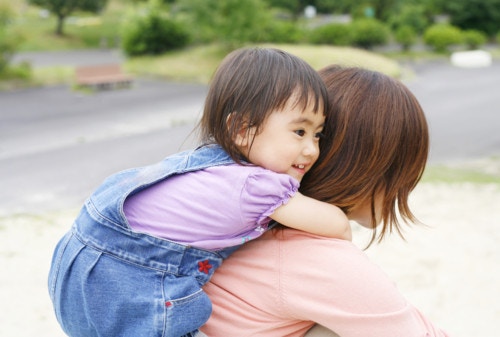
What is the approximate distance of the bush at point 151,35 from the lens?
70.4 ft

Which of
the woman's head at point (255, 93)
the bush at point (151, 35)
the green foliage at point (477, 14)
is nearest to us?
the woman's head at point (255, 93)

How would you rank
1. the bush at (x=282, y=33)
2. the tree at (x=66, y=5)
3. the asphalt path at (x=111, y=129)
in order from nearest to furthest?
the asphalt path at (x=111, y=129)
the bush at (x=282, y=33)
the tree at (x=66, y=5)

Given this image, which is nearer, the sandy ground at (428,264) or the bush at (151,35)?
the sandy ground at (428,264)

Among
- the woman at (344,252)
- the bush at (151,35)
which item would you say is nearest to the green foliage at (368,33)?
the bush at (151,35)

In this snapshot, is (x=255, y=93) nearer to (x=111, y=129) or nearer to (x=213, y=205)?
(x=213, y=205)

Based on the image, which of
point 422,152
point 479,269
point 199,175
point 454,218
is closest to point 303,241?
point 199,175

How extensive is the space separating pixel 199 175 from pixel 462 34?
2802 cm

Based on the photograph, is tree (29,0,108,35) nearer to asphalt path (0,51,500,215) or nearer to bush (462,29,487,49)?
asphalt path (0,51,500,215)

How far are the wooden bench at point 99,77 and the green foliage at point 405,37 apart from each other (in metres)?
13.5

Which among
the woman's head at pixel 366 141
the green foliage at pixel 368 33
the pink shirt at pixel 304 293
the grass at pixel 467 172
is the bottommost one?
the green foliage at pixel 368 33

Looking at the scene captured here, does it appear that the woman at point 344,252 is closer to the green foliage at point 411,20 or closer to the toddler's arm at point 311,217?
the toddler's arm at point 311,217

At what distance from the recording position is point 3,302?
15.3 feet

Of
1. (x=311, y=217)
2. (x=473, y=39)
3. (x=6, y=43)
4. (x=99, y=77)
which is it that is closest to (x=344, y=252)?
(x=311, y=217)

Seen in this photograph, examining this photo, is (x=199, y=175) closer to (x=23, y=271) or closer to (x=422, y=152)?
(x=422, y=152)
